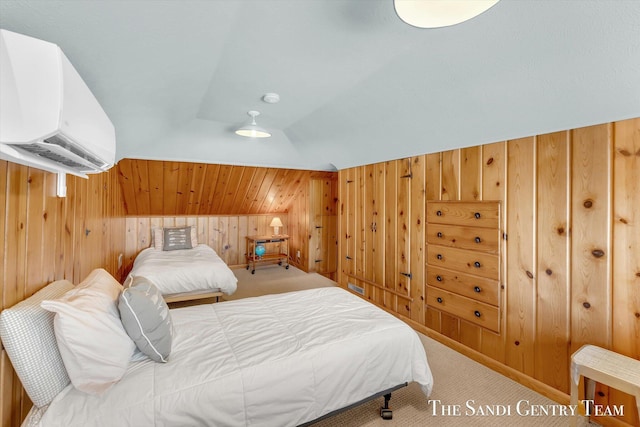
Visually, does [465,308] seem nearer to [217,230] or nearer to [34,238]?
[34,238]

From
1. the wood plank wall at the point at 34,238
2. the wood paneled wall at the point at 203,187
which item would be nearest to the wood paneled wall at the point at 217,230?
the wood paneled wall at the point at 203,187

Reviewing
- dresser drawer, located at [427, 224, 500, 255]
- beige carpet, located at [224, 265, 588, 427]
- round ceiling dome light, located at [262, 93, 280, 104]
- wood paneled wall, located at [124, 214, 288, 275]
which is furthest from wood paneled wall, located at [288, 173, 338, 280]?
beige carpet, located at [224, 265, 588, 427]

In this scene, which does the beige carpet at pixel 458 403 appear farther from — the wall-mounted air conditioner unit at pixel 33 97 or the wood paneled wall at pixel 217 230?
the wood paneled wall at pixel 217 230

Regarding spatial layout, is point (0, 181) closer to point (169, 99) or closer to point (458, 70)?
point (169, 99)

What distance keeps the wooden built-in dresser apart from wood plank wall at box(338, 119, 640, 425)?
0.25 ft

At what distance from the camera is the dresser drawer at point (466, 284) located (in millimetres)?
2230

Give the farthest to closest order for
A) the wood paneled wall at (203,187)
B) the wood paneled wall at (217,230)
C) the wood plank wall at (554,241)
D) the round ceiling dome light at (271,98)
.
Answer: the wood paneled wall at (217,230), the wood paneled wall at (203,187), the round ceiling dome light at (271,98), the wood plank wall at (554,241)

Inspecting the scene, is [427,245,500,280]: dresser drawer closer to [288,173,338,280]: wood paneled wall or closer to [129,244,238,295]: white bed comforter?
[129,244,238,295]: white bed comforter

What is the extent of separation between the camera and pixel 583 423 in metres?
1.71

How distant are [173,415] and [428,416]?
147 cm

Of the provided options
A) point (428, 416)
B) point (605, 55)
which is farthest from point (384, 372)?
point (605, 55)

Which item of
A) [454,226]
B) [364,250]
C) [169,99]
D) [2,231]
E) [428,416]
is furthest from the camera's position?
[364,250]

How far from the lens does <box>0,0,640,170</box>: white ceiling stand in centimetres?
109

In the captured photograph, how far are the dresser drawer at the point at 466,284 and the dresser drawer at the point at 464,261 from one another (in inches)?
1.7
